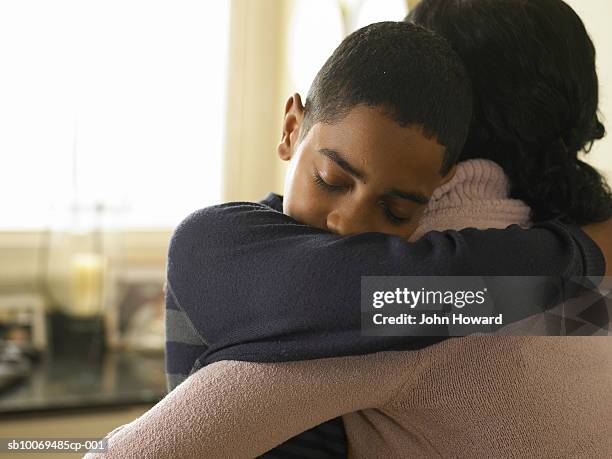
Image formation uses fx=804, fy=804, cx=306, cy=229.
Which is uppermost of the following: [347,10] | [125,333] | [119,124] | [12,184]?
[347,10]

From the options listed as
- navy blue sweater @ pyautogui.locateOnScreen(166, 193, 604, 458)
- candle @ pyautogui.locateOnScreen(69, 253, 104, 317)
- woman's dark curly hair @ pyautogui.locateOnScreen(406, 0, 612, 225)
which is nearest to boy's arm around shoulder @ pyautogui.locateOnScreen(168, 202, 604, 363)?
navy blue sweater @ pyautogui.locateOnScreen(166, 193, 604, 458)

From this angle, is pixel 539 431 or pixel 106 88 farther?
pixel 106 88

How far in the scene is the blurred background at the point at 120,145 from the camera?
2.36 m

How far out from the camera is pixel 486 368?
2.19ft

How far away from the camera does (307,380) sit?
24.8 inches

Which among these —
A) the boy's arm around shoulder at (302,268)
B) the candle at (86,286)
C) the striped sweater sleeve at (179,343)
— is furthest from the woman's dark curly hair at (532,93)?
the candle at (86,286)

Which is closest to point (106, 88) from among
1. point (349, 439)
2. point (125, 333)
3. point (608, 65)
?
point (125, 333)

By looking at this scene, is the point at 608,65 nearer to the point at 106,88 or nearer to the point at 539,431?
the point at 539,431

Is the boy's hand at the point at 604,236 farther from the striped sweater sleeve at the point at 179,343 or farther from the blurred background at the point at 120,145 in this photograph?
the blurred background at the point at 120,145

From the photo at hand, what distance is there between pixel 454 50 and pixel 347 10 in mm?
1478

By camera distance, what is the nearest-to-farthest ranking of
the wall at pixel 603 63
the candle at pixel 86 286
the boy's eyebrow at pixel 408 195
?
the boy's eyebrow at pixel 408 195 < the wall at pixel 603 63 < the candle at pixel 86 286

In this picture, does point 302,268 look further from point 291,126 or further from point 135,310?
point 135,310

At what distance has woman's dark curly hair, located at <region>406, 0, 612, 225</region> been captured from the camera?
783 millimetres

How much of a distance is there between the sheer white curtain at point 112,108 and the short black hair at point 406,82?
186 cm
